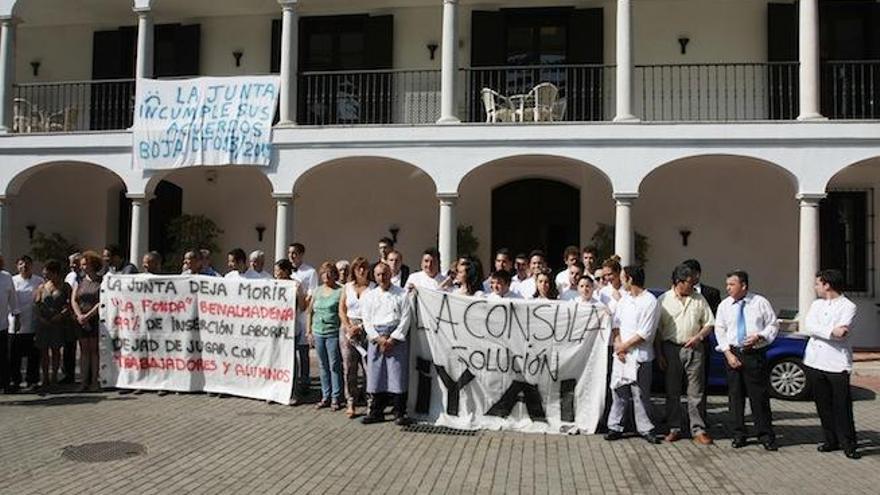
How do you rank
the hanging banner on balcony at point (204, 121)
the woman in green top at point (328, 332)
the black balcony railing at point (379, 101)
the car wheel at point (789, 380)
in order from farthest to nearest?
1. the black balcony railing at point (379, 101)
2. the hanging banner on balcony at point (204, 121)
3. the car wheel at point (789, 380)
4. the woman in green top at point (328, 332)

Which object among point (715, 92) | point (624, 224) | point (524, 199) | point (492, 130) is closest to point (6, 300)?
point (492, 130)

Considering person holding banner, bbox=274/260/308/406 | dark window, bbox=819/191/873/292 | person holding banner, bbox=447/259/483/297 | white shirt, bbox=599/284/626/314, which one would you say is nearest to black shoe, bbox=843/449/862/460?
white shirt, bbox=599/284/626/314

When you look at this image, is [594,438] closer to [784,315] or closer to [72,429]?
[72,429]

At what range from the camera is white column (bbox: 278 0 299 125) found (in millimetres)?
14289

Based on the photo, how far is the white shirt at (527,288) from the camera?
8633 mm

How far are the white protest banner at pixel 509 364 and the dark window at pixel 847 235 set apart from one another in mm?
9950

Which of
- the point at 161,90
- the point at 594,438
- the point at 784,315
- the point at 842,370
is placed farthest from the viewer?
the point at 161,90

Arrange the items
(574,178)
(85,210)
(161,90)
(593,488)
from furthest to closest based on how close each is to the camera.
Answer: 1. (85,210)
2. (574,178)
3. (161,90)
4. (593,488)

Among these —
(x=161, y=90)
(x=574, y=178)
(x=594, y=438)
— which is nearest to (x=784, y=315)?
(x=574, y=178)

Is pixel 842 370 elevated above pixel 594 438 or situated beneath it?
elevated above

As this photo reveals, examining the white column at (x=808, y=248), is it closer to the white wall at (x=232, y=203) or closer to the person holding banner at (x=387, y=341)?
the person holding banner at (x=387, y=341)

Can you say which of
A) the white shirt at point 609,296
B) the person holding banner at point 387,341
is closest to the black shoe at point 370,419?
the person holding banner at point 387,341

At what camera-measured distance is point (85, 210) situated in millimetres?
17609

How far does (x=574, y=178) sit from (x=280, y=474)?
443 inches
